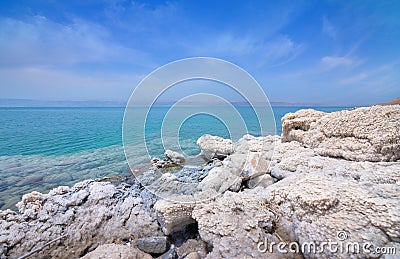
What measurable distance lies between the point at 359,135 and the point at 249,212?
4.25 meters

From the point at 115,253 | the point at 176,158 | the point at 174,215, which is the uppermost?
the point at 174,215

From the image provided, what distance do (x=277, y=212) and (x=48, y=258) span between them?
4.59m

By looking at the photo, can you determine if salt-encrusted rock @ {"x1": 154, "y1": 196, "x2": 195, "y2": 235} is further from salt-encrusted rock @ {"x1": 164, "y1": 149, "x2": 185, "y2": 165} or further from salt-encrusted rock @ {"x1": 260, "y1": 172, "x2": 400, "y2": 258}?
salt-encrusted rock @ {"x1": 164, "y1": 149, "x2": 185, "y2": 165}

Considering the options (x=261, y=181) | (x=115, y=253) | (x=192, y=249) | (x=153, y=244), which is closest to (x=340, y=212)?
(x=261, y=181)

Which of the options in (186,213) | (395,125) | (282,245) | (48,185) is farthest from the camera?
(48,185)

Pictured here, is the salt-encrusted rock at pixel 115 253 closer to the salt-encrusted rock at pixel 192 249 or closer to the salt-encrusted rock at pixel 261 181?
the salt-encrusted rock at pixel 192 249

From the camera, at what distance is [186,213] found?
150 inches

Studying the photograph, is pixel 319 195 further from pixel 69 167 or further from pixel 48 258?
pixel 69 167

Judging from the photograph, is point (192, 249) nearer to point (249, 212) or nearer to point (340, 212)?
point (249, 212)

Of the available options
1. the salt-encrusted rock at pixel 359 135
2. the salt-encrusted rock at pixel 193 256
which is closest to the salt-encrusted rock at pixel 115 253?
the salt-encrusted rock at pixel 193 256

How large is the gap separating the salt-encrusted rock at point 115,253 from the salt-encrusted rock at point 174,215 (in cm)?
63

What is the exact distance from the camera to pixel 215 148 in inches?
382

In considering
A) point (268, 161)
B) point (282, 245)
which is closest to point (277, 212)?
point (282, 245)

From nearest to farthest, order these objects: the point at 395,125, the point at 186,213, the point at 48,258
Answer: the point at 48,258
the point at 186,213
the point at 395,125
